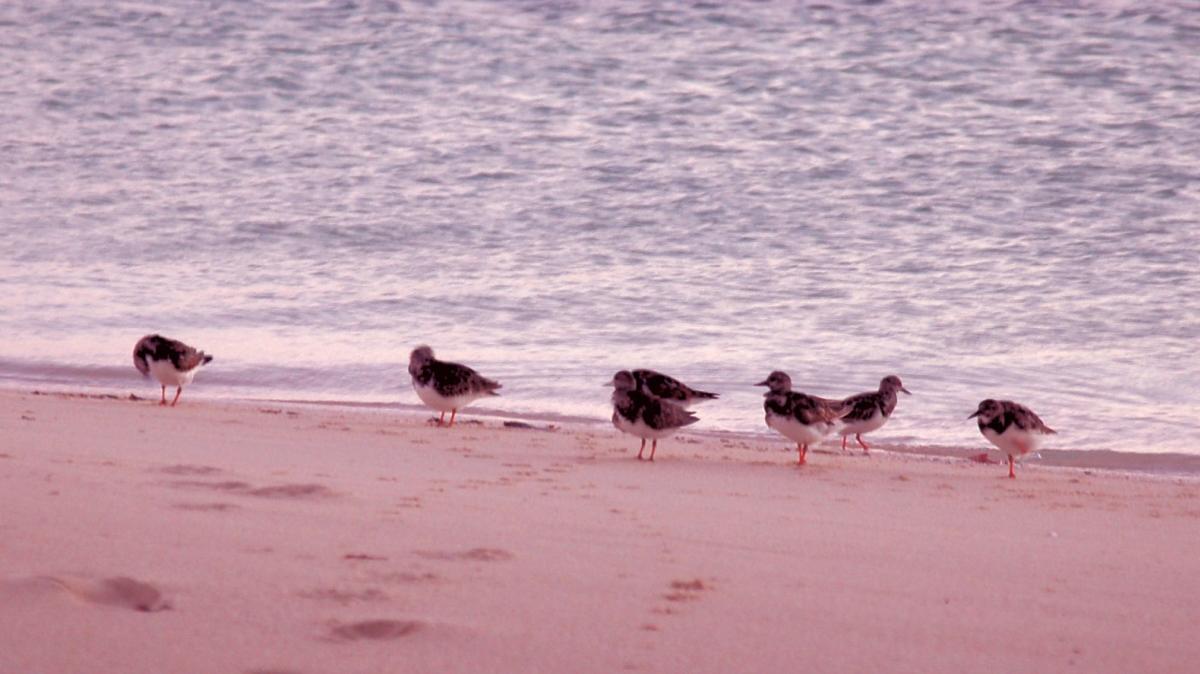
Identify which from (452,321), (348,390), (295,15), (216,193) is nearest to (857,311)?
(452,321)

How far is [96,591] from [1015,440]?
6.17 meters

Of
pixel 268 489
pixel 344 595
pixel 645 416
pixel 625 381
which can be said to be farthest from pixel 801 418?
pixel 344 595

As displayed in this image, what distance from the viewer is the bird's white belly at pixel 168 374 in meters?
11.3

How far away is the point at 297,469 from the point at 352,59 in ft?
67.0

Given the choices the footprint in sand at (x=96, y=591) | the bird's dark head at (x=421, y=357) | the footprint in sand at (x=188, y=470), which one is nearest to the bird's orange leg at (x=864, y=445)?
the bird's dark head at (x=421, y=357)

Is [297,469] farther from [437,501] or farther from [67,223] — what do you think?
[67,223]

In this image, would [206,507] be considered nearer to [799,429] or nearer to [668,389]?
[799,429]

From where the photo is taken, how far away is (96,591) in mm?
4961

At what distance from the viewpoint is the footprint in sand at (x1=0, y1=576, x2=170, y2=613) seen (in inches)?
191

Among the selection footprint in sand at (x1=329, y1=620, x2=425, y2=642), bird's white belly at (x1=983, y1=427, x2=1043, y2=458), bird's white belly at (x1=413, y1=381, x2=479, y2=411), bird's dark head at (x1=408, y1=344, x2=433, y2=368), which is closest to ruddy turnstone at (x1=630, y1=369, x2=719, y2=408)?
bird's white belly at (x1=413, y1=381, x2=479, y2=411)

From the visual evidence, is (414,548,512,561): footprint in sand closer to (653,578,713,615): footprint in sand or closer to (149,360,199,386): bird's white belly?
(653,578,713,615): footprint in sand

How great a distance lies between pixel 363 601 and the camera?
5.04 meters

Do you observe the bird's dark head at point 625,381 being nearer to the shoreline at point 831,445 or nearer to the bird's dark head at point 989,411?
the shoreline at point 831,445

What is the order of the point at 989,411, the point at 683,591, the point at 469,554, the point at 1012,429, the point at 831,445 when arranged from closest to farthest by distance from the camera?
1. the point at 683,591
2. the point at 469,554
3. the point at 1012,429
4. the point at 989,411
5. the point at 831,445
